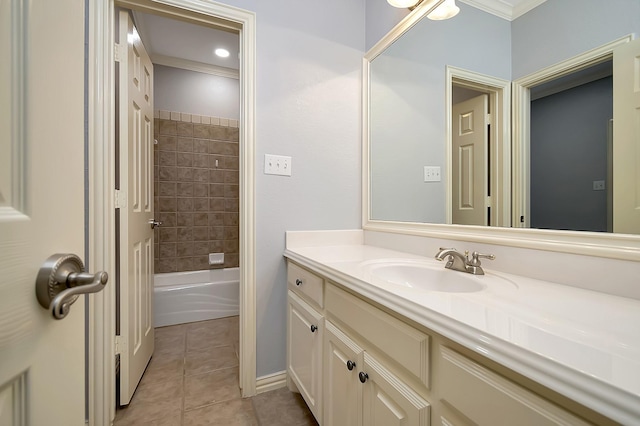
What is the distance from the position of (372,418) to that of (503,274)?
1.99ft

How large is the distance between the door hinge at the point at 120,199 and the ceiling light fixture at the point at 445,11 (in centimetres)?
170

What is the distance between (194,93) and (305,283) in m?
2.63

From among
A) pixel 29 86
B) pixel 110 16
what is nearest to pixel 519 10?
pixel 29 86

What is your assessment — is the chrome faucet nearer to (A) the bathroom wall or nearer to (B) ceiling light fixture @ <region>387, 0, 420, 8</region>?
(A) the bathroom wall

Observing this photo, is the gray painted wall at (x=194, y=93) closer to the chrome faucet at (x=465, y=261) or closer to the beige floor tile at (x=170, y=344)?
the beige floor tile at (x=170, y=344)

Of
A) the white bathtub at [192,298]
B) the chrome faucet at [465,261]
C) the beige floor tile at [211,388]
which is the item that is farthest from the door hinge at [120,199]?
the chrome faucet at [465,261]

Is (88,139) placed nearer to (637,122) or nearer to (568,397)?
(568,397)

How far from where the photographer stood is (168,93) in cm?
286

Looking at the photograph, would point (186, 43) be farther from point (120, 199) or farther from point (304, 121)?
point (120, 199)

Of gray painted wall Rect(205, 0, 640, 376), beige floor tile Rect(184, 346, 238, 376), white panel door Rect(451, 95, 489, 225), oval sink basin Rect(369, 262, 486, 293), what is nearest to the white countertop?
oval sink basin Rect(369, 262, 486, 293)

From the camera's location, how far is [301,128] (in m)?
1.59

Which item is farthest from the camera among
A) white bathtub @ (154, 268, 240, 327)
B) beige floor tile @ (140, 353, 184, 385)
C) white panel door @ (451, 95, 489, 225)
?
white bathtub @ (154, 268, 240, 327)

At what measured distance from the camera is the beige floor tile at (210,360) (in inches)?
68.4

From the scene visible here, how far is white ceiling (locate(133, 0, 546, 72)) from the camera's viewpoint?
2256 mm
